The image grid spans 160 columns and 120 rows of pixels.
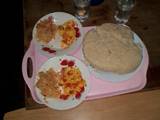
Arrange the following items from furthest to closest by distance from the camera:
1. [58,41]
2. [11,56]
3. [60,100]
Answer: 1. [11,56]
2. [58,41]
3. [60,100]

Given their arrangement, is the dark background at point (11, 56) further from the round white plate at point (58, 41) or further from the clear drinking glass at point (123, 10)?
the clear drinking glass at point (123, 10)

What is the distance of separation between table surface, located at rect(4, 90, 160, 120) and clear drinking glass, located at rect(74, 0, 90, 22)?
0.32 metres

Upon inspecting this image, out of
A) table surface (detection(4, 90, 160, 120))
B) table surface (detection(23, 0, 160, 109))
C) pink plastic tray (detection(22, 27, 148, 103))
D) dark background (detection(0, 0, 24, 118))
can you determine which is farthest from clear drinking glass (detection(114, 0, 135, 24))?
dark background (detection(0, 0, 24, 118))

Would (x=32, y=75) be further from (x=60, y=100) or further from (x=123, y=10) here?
(x=123, y=10)

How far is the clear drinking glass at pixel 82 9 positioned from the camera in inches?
39.4

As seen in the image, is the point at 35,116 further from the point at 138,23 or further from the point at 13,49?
the point at 13,49

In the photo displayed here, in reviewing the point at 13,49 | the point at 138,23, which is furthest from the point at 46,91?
the point at 13,49

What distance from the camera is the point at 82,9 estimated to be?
101 centimetres

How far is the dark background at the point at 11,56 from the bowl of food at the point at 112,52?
0.53 m

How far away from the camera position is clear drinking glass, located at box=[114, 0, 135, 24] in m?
1.01

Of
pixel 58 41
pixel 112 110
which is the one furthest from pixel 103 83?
pixel 58 41

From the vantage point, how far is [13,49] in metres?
1.40

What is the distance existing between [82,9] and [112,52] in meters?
0.23

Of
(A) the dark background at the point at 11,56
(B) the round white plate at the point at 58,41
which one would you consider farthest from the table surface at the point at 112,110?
(A) the dark background at the point at 11,56
